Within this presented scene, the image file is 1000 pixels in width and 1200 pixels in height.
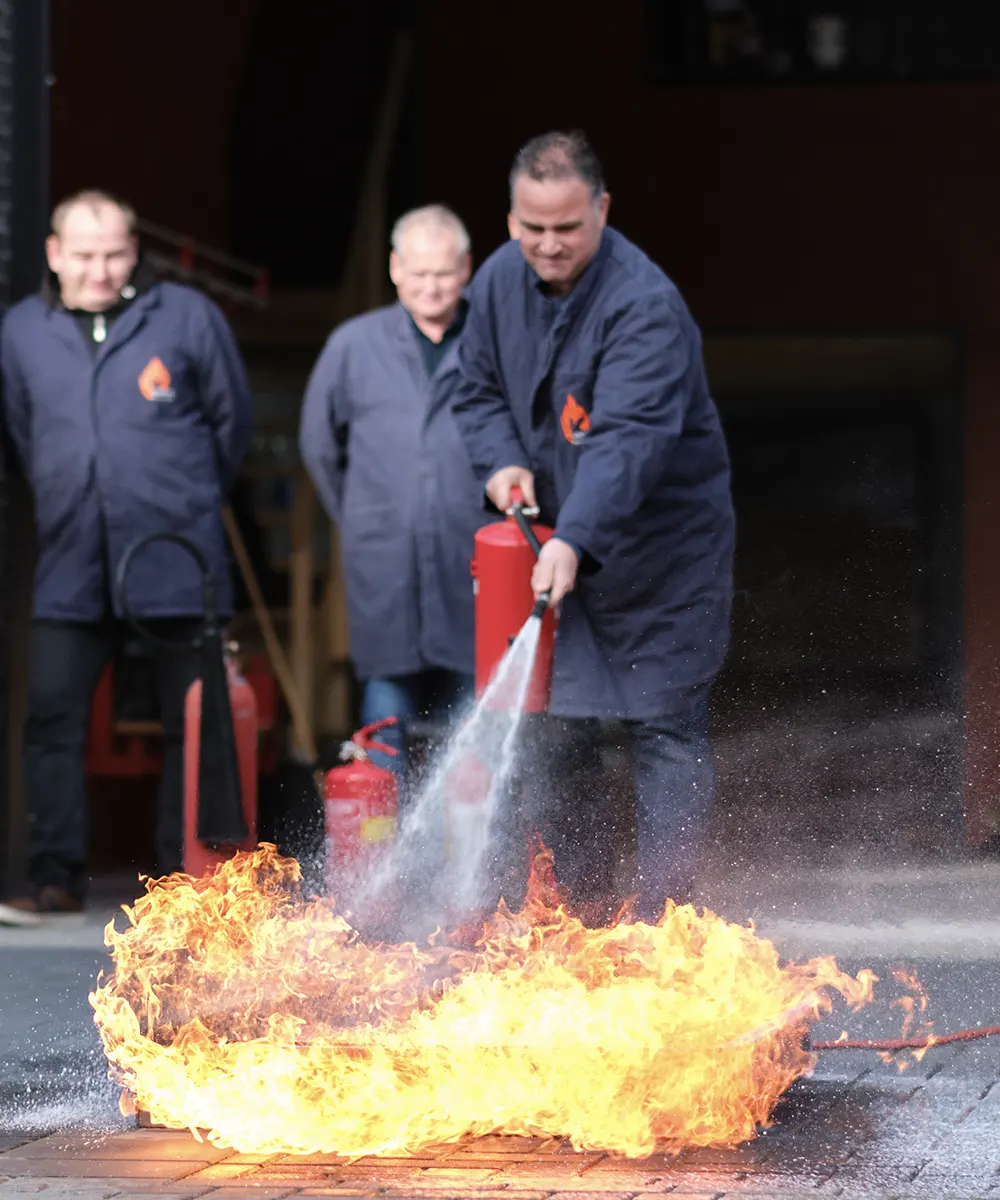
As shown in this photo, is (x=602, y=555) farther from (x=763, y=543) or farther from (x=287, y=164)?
(x=287, y=164)

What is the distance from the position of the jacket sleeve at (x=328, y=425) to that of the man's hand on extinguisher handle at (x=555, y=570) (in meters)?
1.65

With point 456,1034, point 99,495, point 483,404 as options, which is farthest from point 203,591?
point 456,1034

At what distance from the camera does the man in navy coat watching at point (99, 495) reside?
651 cm

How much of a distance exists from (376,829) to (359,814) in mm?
62

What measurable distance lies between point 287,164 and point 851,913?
250 inches

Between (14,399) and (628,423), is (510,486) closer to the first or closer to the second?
(628,423)

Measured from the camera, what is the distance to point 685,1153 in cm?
388

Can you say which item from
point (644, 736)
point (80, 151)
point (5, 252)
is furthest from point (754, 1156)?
point (80, 151)

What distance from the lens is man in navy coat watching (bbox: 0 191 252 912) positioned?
6508mm

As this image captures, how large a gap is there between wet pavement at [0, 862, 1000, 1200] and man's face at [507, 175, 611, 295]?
5.52 ft

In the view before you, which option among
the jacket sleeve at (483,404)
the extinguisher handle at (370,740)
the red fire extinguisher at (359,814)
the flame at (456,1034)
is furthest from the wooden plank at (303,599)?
the flame at (456,1034)

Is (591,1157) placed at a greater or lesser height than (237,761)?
lesser

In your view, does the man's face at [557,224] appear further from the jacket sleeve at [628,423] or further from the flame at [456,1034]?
the flame at [456,1034]

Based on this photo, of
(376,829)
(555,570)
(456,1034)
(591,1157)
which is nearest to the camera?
(591,1157)
